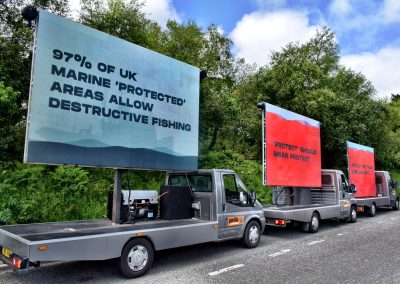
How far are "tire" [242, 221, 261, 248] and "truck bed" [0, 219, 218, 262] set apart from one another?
1.23 metres

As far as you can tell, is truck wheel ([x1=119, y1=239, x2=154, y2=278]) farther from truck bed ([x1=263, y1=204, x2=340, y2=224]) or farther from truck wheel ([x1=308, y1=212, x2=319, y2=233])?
truck wheel ([x1=308, y1=212, x2=319, y2=233])

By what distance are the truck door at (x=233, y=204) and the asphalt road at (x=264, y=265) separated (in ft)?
1.95

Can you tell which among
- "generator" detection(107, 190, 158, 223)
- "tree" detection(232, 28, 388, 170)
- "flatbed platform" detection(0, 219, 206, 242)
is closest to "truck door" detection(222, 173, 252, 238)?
"flatbed platform" detection(0, 219, 206, 242)

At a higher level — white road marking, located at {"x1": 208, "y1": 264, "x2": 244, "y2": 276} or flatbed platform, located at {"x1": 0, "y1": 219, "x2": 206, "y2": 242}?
flatbed platform, located at {"x1": 0, "y1": 219, "x2": 206, "y2": 242}

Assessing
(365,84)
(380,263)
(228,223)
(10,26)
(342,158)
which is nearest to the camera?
(380,263)

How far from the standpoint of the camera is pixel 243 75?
1215 inches

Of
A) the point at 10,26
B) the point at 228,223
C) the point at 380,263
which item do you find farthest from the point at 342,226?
the point at 10,26

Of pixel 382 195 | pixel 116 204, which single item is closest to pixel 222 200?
pixel 116 204

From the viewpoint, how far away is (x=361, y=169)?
1614 cm

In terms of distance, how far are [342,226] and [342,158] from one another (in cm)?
1207

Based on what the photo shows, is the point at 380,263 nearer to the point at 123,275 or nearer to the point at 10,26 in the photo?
the point at 123,275

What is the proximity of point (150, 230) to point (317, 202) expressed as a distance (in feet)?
30.0

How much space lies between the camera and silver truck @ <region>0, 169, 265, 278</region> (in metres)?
5.12

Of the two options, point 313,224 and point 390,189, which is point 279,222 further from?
point 390,189
